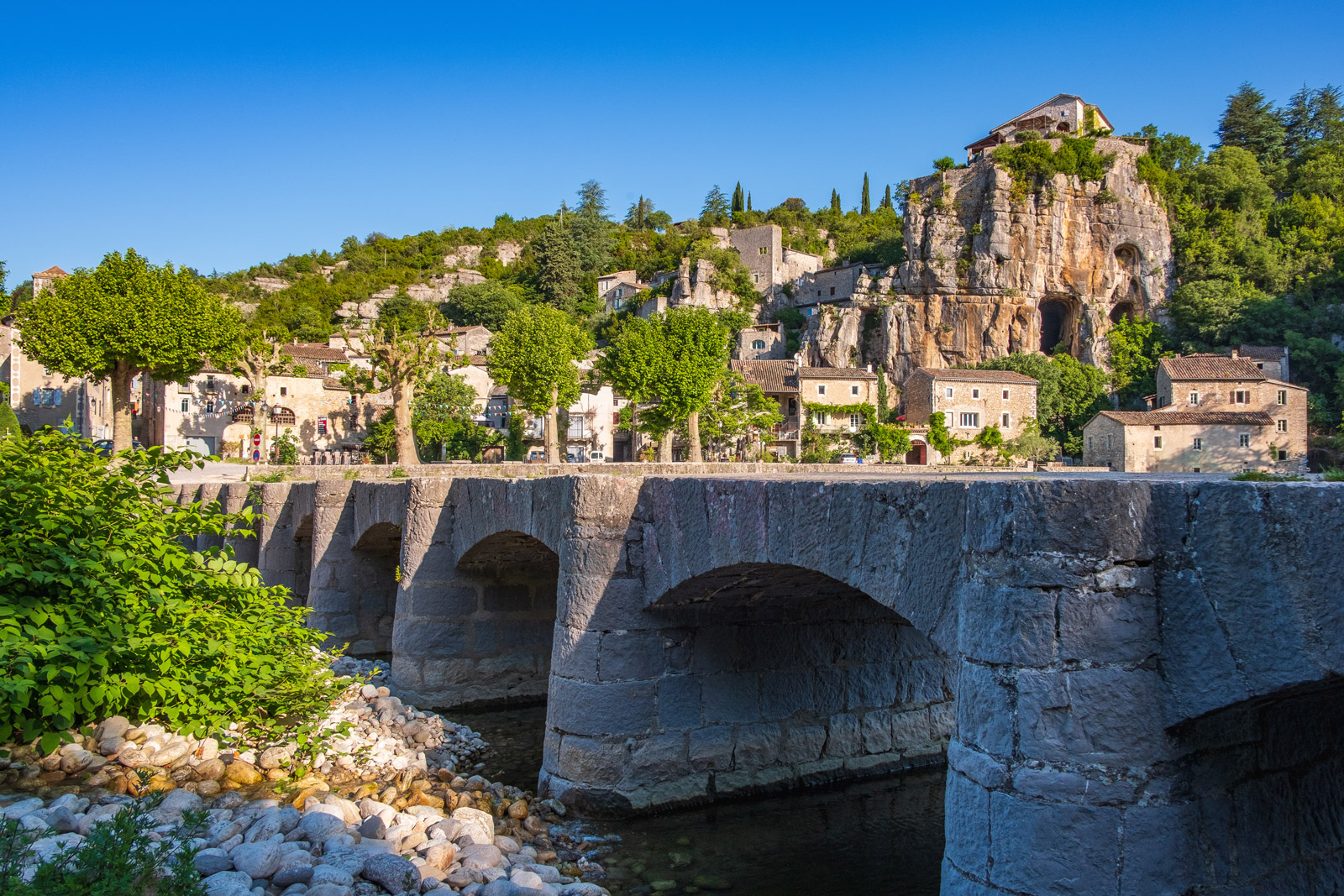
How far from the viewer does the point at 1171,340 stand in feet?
241

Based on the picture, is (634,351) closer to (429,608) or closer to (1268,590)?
(429,608)

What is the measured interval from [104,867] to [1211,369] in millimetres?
62135

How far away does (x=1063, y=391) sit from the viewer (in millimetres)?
71062

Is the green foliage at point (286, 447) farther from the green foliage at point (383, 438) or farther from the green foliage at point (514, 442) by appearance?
the green foliage at point (514, 442)

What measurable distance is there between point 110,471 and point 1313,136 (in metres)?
114

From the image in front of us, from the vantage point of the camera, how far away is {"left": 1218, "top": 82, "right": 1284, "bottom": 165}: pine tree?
92.5 meters

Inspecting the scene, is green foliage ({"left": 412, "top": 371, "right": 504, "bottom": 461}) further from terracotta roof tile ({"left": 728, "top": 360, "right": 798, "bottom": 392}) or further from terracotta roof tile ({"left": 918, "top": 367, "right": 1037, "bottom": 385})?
terracotta roof tile ({"left": 918, "top": 367, "right": 1037, "bottom": 385})

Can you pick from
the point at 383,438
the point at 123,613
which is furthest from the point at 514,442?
the point at 123,613

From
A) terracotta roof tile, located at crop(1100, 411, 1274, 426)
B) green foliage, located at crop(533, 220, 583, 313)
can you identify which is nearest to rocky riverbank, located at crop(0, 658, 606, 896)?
terracotta roof tile, located at crop(1100, 411, 1274, 426)

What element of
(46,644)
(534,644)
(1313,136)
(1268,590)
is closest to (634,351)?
(534,644)

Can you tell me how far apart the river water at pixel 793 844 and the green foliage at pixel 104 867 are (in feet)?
11.8

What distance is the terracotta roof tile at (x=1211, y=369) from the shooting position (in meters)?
54.1

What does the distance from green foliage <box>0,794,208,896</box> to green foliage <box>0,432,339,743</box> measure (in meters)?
1.67

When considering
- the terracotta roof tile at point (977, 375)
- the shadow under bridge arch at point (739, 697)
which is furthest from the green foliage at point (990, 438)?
the shadow under bridge arch at point (739, 697)
